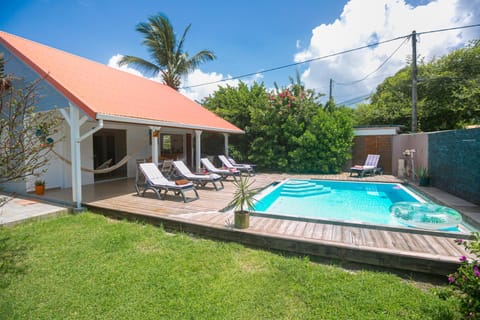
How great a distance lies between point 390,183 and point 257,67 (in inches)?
465

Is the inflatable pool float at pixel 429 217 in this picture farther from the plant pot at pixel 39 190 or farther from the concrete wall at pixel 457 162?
the plant pot at pixel 39 190

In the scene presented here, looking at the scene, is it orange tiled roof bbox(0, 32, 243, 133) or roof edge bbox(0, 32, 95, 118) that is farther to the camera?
orange tiled roof bbox(0, 32, 243, 133)

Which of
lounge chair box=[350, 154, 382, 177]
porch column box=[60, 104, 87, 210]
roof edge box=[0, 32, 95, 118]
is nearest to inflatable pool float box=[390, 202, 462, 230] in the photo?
lounge chair box=[350, 154, 382, 177]

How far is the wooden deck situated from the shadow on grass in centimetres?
193

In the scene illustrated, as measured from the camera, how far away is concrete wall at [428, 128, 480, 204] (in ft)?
20.9

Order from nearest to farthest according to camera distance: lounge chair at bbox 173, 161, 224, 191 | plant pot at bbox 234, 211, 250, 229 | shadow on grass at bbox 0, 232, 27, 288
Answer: shadow on grass at bbox 0, 232, 27, 288
plant pot at bbox 234, 211, 250, 229
lounge chair at bbox 173, 161, 224, 191

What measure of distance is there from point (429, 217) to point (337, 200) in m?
3.84

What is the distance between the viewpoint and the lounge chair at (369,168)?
1171 cm

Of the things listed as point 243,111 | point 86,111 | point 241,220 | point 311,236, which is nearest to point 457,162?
point 311,236

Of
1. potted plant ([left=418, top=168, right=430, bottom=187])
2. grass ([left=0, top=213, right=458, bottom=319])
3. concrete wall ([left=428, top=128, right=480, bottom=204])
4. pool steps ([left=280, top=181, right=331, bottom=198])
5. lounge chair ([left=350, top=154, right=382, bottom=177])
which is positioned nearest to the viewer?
grass ([left=0, top=213, right=458, bottom=319])

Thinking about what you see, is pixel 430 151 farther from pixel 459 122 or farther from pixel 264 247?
pixel 459 122

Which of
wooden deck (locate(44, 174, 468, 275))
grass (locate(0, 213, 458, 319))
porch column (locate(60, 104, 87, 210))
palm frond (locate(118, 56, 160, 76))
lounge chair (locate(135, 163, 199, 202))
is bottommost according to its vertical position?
grass (locate(0, 213, 458, 319))

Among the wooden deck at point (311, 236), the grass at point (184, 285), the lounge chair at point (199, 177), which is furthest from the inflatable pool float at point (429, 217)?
the lounge chair at point (199, 177)

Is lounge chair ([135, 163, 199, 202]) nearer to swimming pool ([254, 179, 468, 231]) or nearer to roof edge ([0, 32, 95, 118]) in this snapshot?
swimming pool ([254, 179, 468, 231])
